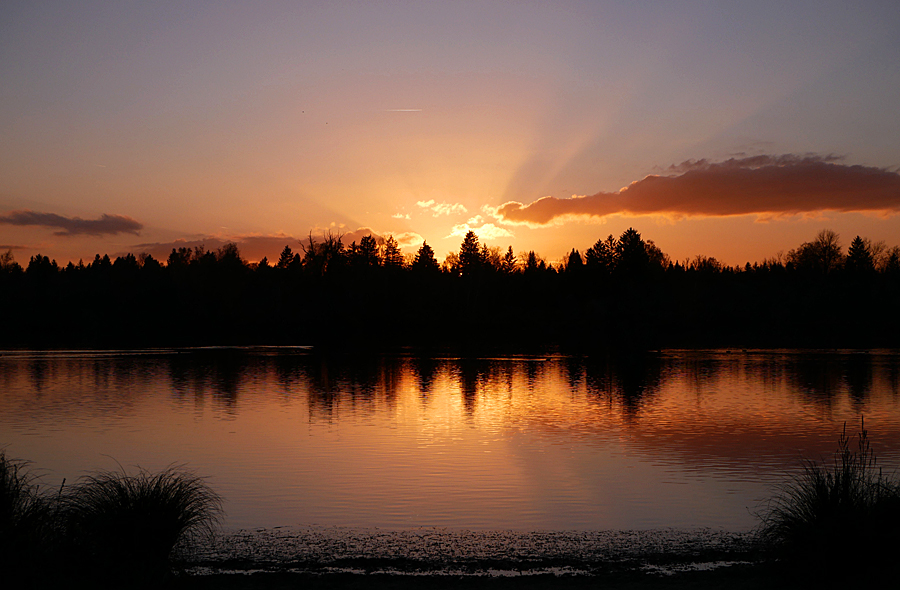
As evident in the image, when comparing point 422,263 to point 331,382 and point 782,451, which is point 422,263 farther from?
point 782,451

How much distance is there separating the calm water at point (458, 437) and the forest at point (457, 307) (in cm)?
4779

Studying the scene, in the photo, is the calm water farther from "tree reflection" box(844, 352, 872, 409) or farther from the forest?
the forest

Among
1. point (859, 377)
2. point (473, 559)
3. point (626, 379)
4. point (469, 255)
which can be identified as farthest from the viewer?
point (469, 255)

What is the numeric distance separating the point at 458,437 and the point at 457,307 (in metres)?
90.8

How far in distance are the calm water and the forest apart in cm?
4779

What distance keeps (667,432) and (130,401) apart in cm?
2373

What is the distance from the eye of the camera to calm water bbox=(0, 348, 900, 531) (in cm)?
1612

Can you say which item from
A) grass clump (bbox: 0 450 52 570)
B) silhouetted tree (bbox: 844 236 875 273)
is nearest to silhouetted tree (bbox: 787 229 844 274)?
silhouetted tree (bbox: 844 236 875 273)

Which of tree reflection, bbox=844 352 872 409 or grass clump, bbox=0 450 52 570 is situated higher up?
grass clump, bbox=0 450 52 570

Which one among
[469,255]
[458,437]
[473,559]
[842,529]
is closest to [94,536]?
[473,559]

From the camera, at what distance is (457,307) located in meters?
116

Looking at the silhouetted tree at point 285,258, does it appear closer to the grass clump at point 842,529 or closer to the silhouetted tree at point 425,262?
the silhouetted tree at point 425,262

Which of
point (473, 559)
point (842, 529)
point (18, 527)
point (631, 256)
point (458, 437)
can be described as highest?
point (631, 256)

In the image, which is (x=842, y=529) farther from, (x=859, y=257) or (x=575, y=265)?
(x=859, y=257)
